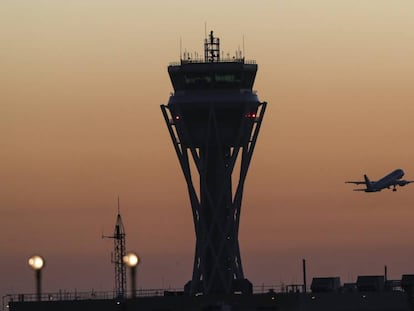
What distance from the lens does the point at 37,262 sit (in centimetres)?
11706

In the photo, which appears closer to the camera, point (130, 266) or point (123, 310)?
point (130, 266)

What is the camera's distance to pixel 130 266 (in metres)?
114

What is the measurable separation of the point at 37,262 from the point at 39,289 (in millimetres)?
2581

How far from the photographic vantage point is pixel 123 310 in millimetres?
122438

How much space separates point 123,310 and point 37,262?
878 centimetres

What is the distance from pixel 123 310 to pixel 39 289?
931cm

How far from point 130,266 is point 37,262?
742 cm

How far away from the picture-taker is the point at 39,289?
378ft

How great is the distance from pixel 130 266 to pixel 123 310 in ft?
31.1
